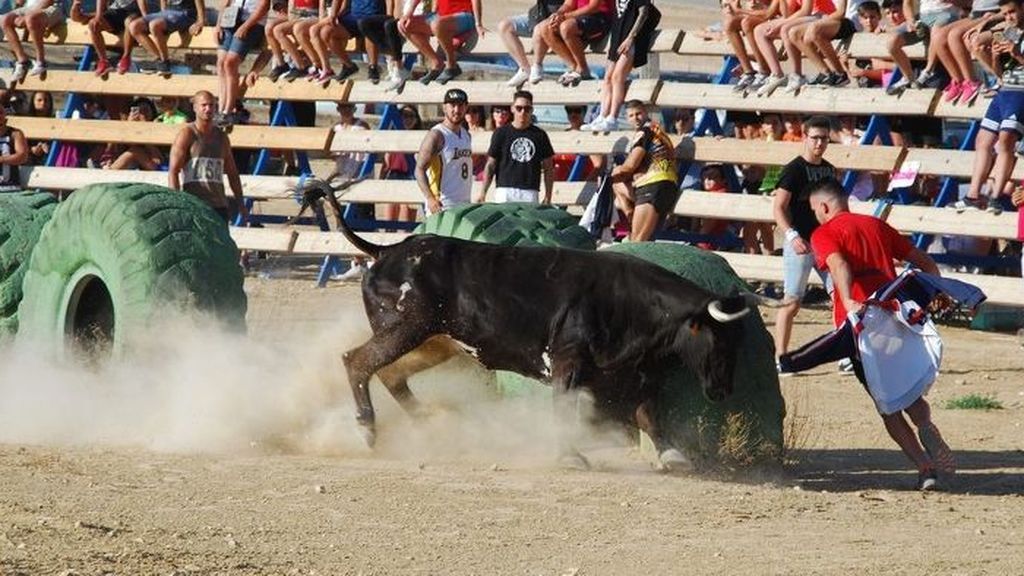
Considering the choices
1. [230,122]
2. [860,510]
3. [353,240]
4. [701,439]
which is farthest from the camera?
[230,122]

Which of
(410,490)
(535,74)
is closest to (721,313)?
(410,490)

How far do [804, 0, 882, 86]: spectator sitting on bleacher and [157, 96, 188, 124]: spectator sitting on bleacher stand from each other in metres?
8.32

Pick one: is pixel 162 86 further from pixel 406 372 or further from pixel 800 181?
pixel 406 372

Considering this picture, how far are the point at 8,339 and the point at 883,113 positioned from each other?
8.36m

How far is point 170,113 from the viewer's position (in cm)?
2191

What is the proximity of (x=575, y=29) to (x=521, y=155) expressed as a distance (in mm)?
2121

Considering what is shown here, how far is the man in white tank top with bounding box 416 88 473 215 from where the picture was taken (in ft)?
54.3

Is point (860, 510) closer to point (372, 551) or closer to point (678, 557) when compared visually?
point (678, 557)

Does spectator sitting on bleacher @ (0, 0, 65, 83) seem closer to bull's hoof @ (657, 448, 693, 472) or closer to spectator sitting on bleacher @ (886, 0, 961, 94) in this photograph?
spectator sitting on bleacher @ (886, 0, 961, 94)

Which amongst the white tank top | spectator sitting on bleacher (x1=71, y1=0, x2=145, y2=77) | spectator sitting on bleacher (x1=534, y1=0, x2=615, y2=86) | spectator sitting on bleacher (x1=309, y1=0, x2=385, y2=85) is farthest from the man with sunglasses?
spectator sitting on bleacher (x1=71, y1=0, x2=145, y2=77)

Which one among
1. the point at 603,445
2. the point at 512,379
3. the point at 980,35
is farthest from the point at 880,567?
the point at 980,35

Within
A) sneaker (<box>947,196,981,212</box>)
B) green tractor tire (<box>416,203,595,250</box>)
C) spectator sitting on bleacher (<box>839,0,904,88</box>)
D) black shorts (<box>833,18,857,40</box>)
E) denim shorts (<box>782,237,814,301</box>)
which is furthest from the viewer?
spectator sitting on bleacher (<box>839,0,904,88</box>)

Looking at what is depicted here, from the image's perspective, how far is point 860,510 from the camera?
28.9 ft

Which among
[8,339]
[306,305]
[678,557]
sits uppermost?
[678,557]
